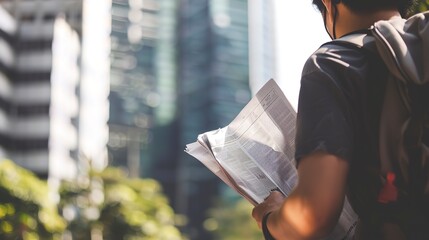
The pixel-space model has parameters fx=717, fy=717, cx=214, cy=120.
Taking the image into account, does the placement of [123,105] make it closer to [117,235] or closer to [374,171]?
[117,235]

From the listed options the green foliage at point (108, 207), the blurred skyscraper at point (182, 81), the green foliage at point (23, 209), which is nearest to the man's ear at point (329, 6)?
the green foliage at point (23, 209)

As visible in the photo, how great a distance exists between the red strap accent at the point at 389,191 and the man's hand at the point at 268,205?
138mm

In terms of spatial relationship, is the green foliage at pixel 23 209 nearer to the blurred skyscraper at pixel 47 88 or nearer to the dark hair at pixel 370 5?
the blurred skyscraper at pixel 47 88

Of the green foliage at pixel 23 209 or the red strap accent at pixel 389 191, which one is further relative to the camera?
the green foliage at pixel 23 209

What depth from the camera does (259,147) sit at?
96cm

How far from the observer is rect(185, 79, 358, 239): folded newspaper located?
94 centimetres

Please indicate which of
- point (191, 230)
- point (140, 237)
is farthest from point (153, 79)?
point (140, 237)

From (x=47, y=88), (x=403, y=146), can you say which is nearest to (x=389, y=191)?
(x=403, y=146)

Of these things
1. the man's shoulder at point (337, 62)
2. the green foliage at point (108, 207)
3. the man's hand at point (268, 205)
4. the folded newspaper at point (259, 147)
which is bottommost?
the green foliage at point (108, 207)

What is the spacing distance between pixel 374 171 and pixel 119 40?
57.9 metres

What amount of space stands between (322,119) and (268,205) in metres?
0.16

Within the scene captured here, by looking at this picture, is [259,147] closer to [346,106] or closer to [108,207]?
[346,106]

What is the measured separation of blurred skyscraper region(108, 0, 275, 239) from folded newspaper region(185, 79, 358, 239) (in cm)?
5194

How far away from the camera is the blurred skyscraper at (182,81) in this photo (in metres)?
54.8
